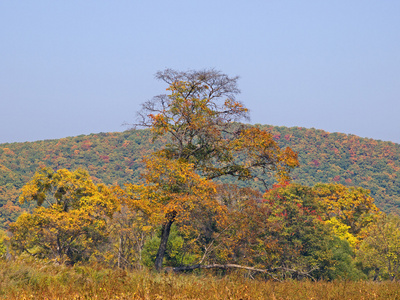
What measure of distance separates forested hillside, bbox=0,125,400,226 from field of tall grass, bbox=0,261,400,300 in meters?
130

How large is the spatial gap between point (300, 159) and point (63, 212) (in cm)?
15377

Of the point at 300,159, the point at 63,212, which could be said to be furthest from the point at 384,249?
the point at 300,159

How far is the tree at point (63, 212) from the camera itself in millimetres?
32812

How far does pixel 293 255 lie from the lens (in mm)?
35125

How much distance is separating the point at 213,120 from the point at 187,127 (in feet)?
4.09

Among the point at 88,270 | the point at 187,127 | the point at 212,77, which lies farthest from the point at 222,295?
the point at 212,77

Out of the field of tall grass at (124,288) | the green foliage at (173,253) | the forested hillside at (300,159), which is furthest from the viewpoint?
the forested hillside at (300,159)

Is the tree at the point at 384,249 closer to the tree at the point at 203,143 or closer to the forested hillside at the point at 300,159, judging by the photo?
the tree at the point at 203,143

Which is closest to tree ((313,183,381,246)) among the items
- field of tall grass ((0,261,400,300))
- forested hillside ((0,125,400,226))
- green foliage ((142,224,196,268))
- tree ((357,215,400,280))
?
tree ((357,215,400,280))

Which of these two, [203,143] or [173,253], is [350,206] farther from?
[203,143]

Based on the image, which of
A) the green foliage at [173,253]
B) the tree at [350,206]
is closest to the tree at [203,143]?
the green foliage at [173,253]

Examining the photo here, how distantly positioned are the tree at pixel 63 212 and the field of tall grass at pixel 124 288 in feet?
72.5

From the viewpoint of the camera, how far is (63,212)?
3300 centimetres

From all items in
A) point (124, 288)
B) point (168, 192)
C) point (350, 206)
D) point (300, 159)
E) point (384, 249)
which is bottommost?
point (384, 249)
